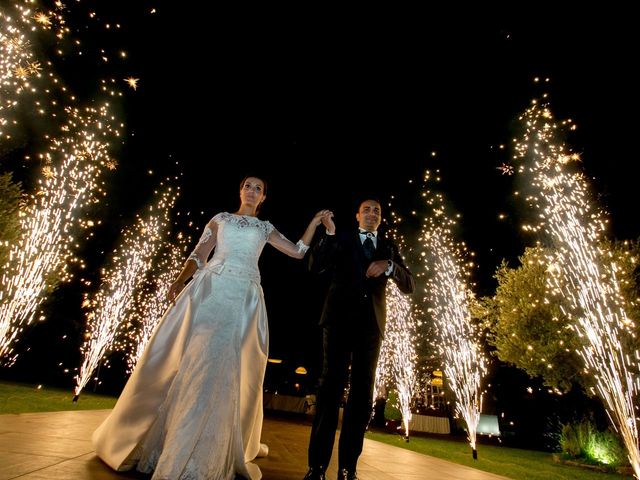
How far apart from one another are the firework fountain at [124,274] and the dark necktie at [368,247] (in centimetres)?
1336

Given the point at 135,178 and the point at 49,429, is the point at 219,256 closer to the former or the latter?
the point at 49,429

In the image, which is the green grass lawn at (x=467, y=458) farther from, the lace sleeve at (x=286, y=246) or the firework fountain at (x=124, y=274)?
the lace sleeve at (x=286, y=246)

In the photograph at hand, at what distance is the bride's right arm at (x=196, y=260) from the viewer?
132 inches

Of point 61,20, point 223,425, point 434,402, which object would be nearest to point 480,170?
point 61,20

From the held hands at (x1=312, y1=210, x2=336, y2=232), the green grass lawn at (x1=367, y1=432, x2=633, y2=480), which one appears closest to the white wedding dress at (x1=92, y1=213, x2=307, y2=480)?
the held hands at (x1=312, y1=210, x2=336, y2=232)

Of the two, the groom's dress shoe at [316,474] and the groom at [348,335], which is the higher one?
the groom at [348,335]

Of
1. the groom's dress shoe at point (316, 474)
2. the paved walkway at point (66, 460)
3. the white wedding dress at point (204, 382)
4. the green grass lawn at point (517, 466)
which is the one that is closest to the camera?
the paved walkway at point (66, 460)

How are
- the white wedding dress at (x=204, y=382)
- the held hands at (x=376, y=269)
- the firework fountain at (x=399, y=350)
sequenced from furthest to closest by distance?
1. the firework fountain at (x=399, y=350)
2. the held hands at (x=376, y=269)
3. the white wedding dress at (x=204, y=382)

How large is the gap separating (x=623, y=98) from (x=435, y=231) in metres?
9.26

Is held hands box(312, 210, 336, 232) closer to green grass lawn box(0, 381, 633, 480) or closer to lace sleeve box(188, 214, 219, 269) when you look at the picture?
lace sleeve box(188, 214, 219, 269)

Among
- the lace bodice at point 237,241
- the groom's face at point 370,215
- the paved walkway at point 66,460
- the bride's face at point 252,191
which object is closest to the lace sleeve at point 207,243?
the lace bodice at point 237,241

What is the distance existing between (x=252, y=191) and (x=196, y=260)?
0.87m

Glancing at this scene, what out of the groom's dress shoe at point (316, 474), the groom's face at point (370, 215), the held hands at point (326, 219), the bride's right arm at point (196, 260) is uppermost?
the groom's face at point (370, 215)

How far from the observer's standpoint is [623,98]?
375 inches
